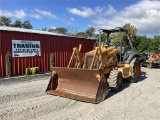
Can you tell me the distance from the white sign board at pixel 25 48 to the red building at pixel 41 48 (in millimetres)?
123

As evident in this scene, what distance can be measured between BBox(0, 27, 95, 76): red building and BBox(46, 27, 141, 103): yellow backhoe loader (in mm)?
4176

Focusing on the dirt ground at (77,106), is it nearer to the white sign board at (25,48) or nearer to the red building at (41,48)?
the red building at (41,48)

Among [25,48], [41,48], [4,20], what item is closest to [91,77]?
[25,48]

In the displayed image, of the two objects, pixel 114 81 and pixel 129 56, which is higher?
pixel 129 56

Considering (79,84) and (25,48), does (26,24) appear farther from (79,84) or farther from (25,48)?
(79,84)

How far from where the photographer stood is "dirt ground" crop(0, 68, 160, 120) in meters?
4.92

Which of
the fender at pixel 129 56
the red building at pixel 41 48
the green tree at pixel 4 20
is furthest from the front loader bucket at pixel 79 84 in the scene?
the green tree at pixel 4 20

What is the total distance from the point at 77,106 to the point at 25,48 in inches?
261

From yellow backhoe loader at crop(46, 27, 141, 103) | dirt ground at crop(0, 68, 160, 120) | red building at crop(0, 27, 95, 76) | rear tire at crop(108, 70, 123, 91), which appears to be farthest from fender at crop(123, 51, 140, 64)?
red building at crop(0, 27, 95, 76)

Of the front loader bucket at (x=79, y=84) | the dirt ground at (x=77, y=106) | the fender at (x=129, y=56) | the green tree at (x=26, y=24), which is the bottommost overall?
the dirt ground at (x=77, y=106)

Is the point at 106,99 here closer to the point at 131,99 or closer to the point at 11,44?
the point at 131,99

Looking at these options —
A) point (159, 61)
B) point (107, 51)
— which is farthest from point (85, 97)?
point (159, 61)

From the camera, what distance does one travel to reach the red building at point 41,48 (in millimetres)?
10337

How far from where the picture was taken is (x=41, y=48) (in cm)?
1220
